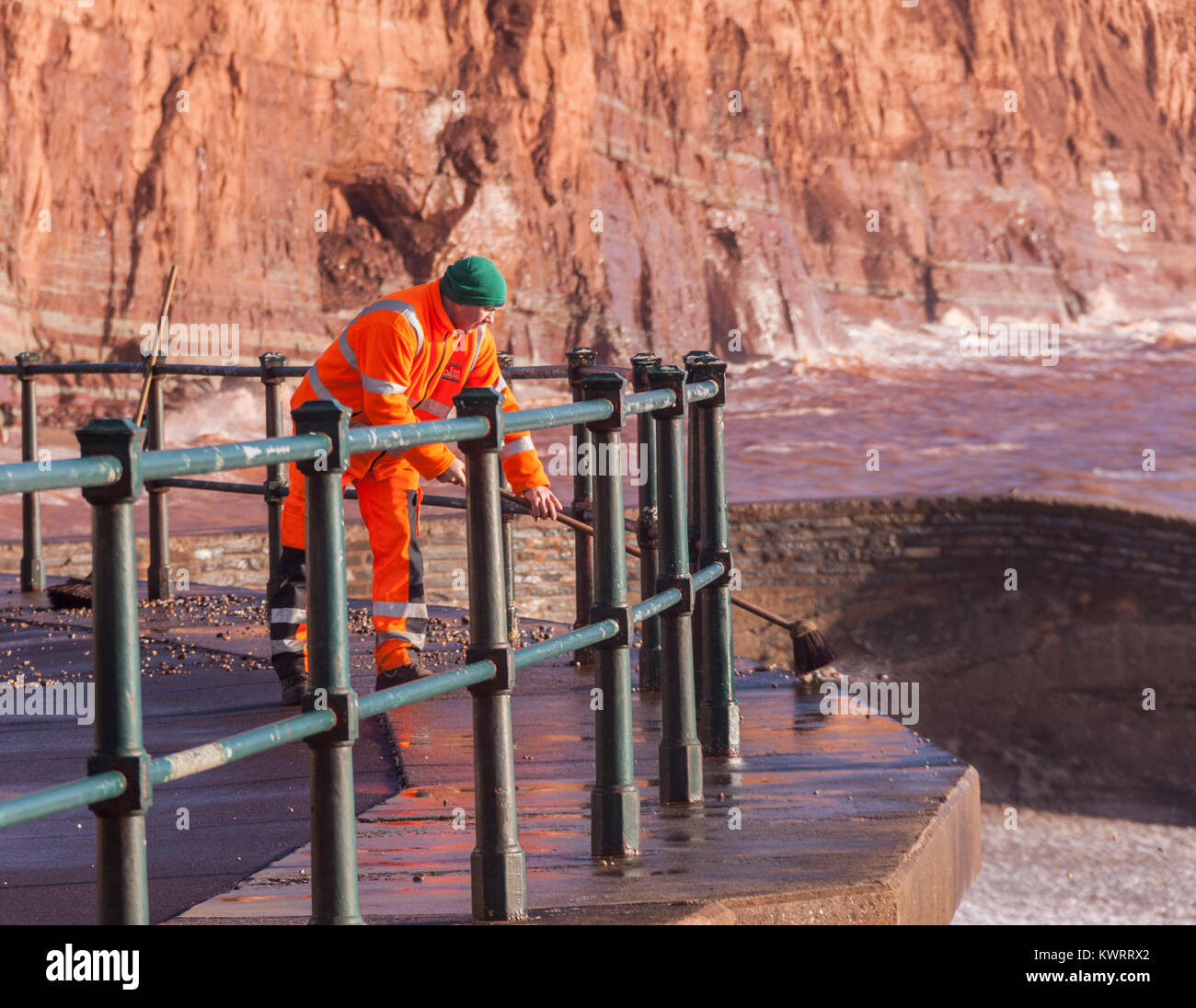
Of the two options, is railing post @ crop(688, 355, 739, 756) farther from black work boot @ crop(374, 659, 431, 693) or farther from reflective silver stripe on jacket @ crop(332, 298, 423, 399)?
black work boot @ crop(374, 659, 431, 693)

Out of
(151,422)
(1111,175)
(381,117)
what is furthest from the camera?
(1111,175)

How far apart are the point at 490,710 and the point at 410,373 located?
2141mm

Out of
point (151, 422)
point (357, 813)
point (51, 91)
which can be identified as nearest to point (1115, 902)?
point (151, 422)

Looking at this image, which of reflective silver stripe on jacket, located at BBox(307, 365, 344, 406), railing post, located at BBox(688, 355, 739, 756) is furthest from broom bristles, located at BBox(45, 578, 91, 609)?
railing post, located at BBox(688, 355, 739, 756)

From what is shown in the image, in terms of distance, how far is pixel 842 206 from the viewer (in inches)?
1411

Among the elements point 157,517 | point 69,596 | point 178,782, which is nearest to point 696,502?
point 178,782

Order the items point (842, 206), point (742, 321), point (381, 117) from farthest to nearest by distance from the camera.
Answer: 1. point (842, 206)
2. point (742, 321)
3. point (381, 117)

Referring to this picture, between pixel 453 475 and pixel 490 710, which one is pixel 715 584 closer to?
pixel 453 475

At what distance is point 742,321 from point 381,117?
8.61m

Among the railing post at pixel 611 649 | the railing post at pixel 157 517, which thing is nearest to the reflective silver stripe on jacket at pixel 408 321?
the railing post at pixel 611 649

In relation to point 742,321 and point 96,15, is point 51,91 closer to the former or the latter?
point 96,15

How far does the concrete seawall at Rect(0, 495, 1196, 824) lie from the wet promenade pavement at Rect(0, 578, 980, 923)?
10602mm

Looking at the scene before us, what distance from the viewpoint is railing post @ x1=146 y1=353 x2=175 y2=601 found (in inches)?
286

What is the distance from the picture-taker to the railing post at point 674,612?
3666mm
